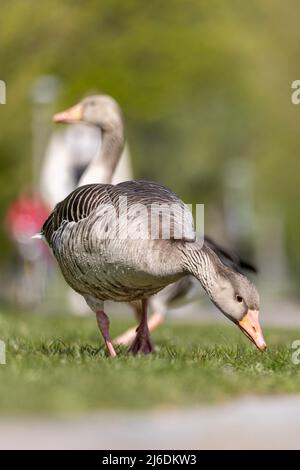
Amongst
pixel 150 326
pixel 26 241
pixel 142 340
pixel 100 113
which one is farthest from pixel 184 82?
pixel 142 340

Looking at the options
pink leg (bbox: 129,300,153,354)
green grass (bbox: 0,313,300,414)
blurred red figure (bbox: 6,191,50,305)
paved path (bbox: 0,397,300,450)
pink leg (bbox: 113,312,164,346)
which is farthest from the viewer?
blurred red figure (bbox: 6,191,50,305)

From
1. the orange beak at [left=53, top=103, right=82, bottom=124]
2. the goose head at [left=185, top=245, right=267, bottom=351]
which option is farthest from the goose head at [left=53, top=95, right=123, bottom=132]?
the goose head at [left=185, top=245, right=267, bottom=351]

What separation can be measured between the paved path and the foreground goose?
1.97m

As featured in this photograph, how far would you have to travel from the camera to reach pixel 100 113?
39.7 ft

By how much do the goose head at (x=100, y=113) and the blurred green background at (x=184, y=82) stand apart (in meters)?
14.0

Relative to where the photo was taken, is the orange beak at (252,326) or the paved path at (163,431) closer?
the paved path at (163,431)

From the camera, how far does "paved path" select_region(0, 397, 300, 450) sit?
5.20 metres

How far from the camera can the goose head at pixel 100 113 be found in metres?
12.0

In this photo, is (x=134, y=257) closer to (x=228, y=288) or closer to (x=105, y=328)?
(x=228, y=288)

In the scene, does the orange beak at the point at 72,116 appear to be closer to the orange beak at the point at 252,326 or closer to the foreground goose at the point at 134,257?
the foreground goose at the point at 134,257

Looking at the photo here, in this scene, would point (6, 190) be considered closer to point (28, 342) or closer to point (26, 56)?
point (26, 56)

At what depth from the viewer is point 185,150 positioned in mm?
41031

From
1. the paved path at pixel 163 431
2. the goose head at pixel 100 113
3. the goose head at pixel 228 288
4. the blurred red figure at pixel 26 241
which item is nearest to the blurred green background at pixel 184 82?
the blurred red figure at pixel 26 241

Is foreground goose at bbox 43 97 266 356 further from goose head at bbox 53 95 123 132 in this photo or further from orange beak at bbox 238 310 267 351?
goose head at bbox 53 95 123 132
